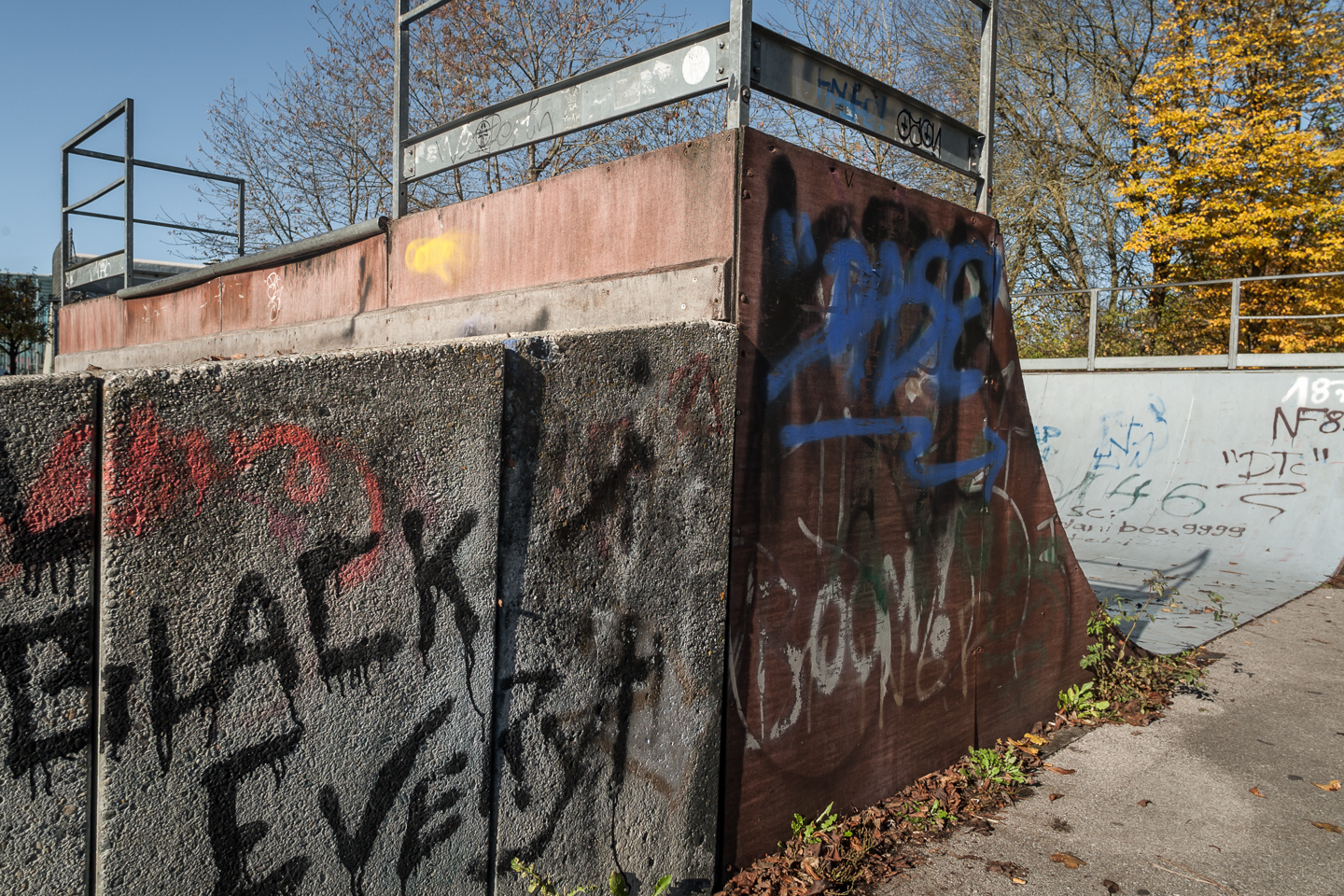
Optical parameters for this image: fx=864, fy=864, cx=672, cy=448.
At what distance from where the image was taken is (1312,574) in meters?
8.80

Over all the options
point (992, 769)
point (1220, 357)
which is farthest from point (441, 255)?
point (1220, 357)

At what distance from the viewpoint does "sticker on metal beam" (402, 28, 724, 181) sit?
282cm

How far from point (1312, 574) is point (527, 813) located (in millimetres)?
9497

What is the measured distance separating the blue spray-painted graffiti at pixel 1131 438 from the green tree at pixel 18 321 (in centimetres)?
1883

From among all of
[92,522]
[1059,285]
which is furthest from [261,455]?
[1059,285]

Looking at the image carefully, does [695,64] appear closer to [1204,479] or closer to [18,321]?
[1204,479]

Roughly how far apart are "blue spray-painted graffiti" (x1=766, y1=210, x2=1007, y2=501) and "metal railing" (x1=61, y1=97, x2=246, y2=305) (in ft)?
20.4

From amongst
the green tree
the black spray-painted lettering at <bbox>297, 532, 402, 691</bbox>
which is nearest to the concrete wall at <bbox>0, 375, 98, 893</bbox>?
Answer: the black spray-painted lettering at <bbox>297, 532, 402, 691</bbox>

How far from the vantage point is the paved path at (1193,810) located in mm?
3162

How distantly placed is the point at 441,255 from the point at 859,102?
1.88 meters

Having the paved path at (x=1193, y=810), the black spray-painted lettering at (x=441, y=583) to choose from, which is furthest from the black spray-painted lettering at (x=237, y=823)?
the paved path at (x=1193, y=810)

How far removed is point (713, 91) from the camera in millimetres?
2766

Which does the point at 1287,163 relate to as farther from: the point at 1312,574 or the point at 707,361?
the point at 707,361

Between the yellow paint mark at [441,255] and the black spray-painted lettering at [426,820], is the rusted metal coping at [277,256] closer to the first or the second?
the yellow paint mark at [441,255]
